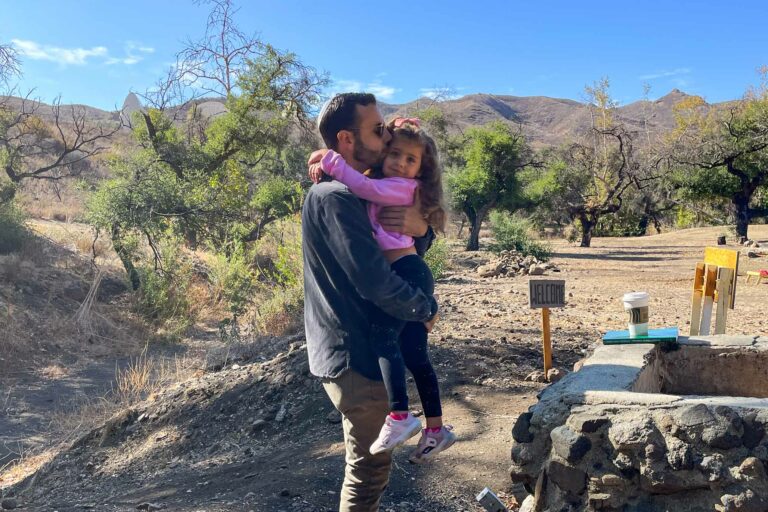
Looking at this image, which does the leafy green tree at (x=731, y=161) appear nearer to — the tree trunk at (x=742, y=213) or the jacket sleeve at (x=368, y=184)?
the tree trunk at (x=742, y=213)

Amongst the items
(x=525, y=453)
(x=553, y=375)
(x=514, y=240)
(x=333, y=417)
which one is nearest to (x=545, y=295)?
(x=553, y=375)

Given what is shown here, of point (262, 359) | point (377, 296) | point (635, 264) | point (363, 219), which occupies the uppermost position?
point (363, 219)

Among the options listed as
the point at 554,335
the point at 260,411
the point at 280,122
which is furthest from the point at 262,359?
the point at 280,122

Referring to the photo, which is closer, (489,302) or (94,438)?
(94,438)

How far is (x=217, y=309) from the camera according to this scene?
12.7 m

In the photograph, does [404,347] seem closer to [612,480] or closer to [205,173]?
[612,480]

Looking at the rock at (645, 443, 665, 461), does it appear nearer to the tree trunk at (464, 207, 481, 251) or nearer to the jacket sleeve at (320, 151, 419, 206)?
the jacket sleeve at (320, 151, 419, 206)

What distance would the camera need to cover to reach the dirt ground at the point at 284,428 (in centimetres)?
386

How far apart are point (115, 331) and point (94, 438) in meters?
5.23

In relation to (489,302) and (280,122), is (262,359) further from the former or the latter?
(280,122)

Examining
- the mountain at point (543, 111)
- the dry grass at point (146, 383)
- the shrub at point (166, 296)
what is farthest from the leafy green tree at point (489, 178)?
the mountain at point (543, 111)

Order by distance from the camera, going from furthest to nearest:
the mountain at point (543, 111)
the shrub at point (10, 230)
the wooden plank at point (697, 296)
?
the mountain at point (543, 111)
the shrub at point (10, 230)
the wooden plank at point (697, 296)

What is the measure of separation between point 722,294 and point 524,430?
8.15ft

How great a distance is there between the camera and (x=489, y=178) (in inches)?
810
